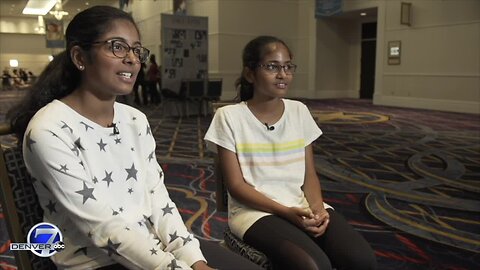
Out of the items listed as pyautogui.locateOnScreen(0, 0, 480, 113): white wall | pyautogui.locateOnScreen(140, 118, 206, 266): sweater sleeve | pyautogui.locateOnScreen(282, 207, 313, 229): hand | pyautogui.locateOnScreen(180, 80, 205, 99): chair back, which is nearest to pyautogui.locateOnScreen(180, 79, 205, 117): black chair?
pyautogui.locateOnScreen(180, 80, 205, 99): chair back

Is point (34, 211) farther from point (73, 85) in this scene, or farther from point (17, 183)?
point (73, 85)

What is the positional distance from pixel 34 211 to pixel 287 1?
50.0 feet

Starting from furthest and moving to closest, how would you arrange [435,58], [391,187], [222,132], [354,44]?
[354,44] → [435,58] → [391,187] → [222,132]

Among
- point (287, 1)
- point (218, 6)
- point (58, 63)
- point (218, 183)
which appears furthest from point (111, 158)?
point (287, 1)

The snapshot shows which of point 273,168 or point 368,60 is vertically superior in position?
point 368,60

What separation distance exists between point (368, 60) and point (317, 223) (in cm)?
1498

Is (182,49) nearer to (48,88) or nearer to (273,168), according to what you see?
(273,168)

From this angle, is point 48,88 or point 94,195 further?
point 48,88

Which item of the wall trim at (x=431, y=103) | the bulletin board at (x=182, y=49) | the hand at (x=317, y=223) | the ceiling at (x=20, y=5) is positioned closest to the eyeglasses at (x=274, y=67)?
the hand at (x=317, y=223)

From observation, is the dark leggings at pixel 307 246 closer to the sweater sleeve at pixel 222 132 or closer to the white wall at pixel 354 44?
the sweater sleeve at pixel 222 132

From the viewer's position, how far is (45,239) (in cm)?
111

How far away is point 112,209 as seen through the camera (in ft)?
3.72

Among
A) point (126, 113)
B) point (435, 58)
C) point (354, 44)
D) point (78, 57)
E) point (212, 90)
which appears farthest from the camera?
point (354, 44)

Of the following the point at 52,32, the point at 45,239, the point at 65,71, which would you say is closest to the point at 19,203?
the point at 45,239
